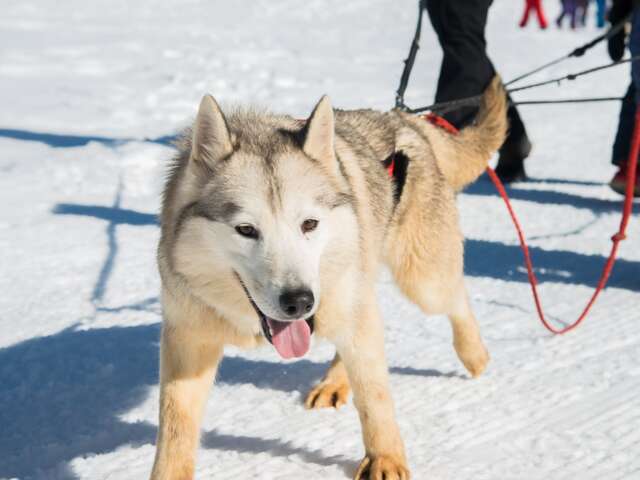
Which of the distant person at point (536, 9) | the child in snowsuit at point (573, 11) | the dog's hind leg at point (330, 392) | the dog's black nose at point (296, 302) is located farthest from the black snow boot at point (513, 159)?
the child in snowsuit at point (573, 11)

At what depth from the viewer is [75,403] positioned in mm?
3143

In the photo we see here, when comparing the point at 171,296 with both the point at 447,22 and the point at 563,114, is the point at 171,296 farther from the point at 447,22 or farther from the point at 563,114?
the point at 563,114

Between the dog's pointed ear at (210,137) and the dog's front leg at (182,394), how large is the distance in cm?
56

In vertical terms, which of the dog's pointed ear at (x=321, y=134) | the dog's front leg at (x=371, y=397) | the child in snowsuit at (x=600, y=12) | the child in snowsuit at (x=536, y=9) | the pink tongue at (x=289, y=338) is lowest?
the child in snowsuit at (x=600, y=12)

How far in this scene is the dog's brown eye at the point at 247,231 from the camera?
2.33 m

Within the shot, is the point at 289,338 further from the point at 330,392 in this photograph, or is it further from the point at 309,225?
the point at 330,392

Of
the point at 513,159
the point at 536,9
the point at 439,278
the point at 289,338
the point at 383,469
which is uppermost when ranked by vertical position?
the point at 289,338

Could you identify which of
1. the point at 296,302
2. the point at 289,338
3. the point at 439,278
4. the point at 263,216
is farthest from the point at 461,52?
the point at 296,302

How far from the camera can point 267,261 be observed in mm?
2242

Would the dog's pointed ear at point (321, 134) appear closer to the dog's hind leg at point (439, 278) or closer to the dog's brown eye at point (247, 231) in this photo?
the dog's brown eye at point (247, 231)

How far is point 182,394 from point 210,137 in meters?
0.84

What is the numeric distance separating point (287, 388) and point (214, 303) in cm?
103

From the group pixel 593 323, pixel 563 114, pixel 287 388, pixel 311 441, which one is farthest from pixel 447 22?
pixel 563 114

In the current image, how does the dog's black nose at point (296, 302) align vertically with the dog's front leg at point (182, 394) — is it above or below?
above
